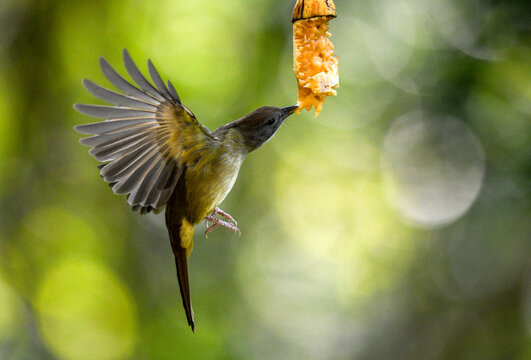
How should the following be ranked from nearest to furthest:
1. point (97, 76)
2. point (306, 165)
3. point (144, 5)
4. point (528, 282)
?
1. point (528, 282)
2. point (97, 76)
3. point (144, 5)
4. point (306, 165)

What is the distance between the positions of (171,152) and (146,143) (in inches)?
3.0

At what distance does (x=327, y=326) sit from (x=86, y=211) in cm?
322

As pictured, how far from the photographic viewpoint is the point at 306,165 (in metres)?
7.02

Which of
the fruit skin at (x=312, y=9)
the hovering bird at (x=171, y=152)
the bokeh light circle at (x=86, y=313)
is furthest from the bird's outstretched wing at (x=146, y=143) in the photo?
the bokeh light circle at (x=86, y=313)

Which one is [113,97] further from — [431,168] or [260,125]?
[431,168]

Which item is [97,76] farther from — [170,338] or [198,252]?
[170,338]

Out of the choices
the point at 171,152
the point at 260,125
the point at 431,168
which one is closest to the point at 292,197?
the point at 431,168

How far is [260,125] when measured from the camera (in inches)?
71.3

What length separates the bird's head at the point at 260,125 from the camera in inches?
70.5

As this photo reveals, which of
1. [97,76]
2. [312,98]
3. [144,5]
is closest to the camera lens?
[312,98]

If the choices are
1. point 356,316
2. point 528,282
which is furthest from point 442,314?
point 356,316

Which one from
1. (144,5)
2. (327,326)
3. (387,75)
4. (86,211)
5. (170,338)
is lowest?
(327,326)

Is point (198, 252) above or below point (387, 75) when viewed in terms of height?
below

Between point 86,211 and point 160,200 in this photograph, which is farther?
point 86,211
